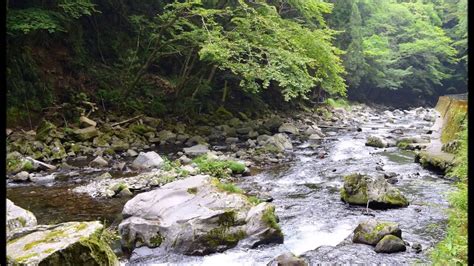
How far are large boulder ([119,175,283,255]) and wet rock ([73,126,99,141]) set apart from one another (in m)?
6.99

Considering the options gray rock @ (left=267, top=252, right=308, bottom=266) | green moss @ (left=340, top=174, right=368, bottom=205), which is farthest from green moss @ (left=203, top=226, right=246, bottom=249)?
green moss @ (left=340, top=174, right=368, bottom=205)

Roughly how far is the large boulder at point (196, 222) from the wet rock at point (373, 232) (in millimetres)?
1024

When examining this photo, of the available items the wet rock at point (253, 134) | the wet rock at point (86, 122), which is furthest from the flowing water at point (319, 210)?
the wet rock at point (86, 122)

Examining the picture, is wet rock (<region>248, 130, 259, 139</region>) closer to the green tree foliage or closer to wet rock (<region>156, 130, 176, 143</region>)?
the green tree foliage

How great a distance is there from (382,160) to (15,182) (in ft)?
30.6

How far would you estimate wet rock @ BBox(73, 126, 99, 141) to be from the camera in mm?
12281

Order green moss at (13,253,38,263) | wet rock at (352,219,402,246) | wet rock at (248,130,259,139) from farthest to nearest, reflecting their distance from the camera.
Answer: wet rock at (248,130,259,139)
wet rock at (352,219,402,246)
green moss at (13,253,38,263)

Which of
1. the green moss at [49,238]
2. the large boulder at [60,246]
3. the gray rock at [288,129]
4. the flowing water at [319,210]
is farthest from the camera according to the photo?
the gray rock at [288,129]

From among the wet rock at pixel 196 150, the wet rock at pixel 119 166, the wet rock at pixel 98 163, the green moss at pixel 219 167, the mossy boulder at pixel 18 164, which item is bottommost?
the mossy boulder at pixel 18 164

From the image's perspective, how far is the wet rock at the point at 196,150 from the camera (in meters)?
12.2

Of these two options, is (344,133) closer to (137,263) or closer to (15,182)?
(15,182)

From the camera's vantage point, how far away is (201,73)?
58.9 feet

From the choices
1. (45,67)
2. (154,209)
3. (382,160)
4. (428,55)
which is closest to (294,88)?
(382,160)

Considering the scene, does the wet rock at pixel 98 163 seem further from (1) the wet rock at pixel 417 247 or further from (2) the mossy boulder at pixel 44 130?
(1) the wet rock at pixel 417 247
